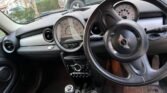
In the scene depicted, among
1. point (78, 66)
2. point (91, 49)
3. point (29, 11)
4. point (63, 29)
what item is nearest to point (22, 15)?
point (29, 11)

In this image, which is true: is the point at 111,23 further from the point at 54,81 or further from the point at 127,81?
the point at 54,81

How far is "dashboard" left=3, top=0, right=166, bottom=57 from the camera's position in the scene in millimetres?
1938

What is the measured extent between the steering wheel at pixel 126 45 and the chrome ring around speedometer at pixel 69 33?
0.25 metres

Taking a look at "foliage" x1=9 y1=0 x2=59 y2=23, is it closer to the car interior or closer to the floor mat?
the car interior

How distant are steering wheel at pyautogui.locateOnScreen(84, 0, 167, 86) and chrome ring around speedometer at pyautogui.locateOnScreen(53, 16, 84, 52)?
0.82 ft

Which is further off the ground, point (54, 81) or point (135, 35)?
point (135, 35)

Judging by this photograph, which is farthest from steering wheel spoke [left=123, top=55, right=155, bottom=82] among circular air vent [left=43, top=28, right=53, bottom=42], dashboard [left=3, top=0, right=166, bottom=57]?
circular air vent [left=43, top=28, right=53, bottom=42]

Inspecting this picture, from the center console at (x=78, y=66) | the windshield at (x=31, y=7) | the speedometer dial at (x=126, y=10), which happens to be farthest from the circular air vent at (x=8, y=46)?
the speedometer dial at (x=126, y=10)

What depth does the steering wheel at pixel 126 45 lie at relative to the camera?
5.59ft

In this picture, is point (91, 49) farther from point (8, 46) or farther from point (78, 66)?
point (8, 46)

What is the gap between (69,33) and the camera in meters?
2.14

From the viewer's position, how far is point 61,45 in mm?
2133

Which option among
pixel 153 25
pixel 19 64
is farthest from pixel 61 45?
pixel 19 64

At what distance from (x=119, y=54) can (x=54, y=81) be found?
1.58 metres
